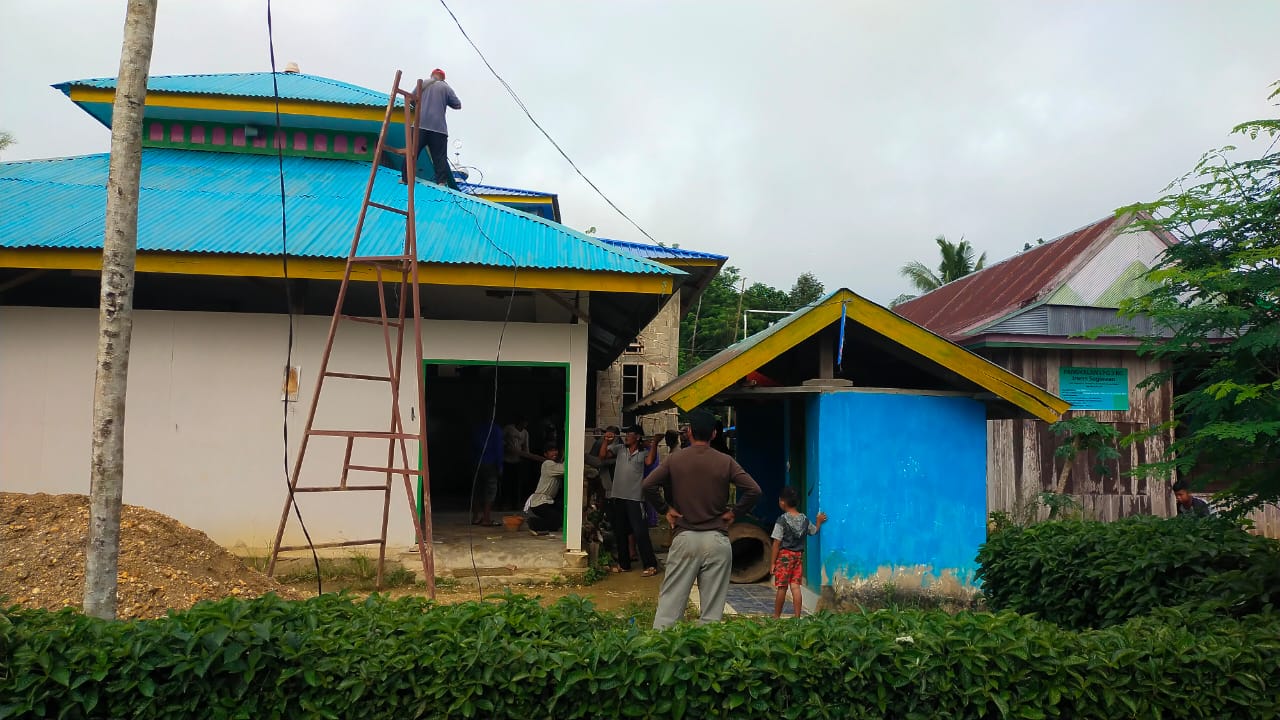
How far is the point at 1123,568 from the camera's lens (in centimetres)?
551

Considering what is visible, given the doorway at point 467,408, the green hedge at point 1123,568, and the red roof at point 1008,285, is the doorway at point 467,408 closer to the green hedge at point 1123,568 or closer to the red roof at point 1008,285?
the red roof at point 1008,285

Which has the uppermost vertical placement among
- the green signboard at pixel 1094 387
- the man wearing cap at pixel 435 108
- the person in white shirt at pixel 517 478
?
the man wearing cap at pixel 435 108

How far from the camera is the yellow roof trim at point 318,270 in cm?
877

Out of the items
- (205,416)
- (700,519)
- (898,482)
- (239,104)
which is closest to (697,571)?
(700,519)

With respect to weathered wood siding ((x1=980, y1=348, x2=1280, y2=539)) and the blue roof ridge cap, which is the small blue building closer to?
the blue roof ridge cap

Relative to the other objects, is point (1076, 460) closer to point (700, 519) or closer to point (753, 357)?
point (753, 357)

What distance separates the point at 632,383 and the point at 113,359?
55.4 feet

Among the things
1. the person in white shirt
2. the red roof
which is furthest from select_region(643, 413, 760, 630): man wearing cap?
the red roof

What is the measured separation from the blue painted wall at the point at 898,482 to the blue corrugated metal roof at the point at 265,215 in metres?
2.68

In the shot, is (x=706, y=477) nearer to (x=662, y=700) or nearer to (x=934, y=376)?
(x=662, y=700)

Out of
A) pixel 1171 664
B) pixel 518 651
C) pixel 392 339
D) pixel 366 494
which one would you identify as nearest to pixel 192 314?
pixel 392 339

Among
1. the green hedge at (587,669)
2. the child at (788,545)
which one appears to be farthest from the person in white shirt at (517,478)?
the green hedge at (587,669)

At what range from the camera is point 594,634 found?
398 centimetres

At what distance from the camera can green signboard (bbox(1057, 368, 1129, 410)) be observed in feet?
43.1
